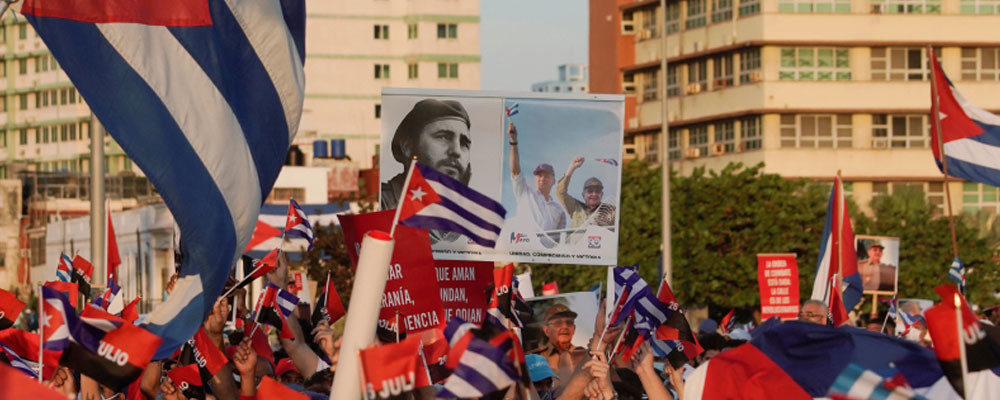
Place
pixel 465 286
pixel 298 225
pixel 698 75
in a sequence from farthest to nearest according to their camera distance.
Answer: pixel 698 75 → pixel 298 225 → pixel 465 286

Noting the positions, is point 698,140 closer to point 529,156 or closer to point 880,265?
point 880,265

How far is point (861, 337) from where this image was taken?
733cm

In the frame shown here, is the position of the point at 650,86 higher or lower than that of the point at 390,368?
higher

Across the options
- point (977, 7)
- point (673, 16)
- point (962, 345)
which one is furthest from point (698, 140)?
point (962, 345)

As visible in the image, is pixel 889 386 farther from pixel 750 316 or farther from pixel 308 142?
pixel 308 142

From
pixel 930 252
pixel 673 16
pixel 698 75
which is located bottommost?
pixel 930 252

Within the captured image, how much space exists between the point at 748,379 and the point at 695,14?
67.5 metres

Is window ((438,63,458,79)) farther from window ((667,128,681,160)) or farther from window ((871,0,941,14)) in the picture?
window ((871,0,941,14))

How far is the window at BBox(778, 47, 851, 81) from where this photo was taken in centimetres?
7231

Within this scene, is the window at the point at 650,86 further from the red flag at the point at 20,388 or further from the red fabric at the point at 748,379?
the red flag at the point at 20,388

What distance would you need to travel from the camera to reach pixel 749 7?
235ft

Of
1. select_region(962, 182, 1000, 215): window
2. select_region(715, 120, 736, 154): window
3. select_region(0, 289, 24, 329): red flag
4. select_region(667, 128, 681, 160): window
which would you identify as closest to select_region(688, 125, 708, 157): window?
select_region(667, 128, 681, 160): window

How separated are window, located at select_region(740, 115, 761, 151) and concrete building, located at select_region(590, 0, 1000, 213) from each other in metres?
0.04

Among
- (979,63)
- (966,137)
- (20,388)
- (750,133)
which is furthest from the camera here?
(750,133)
